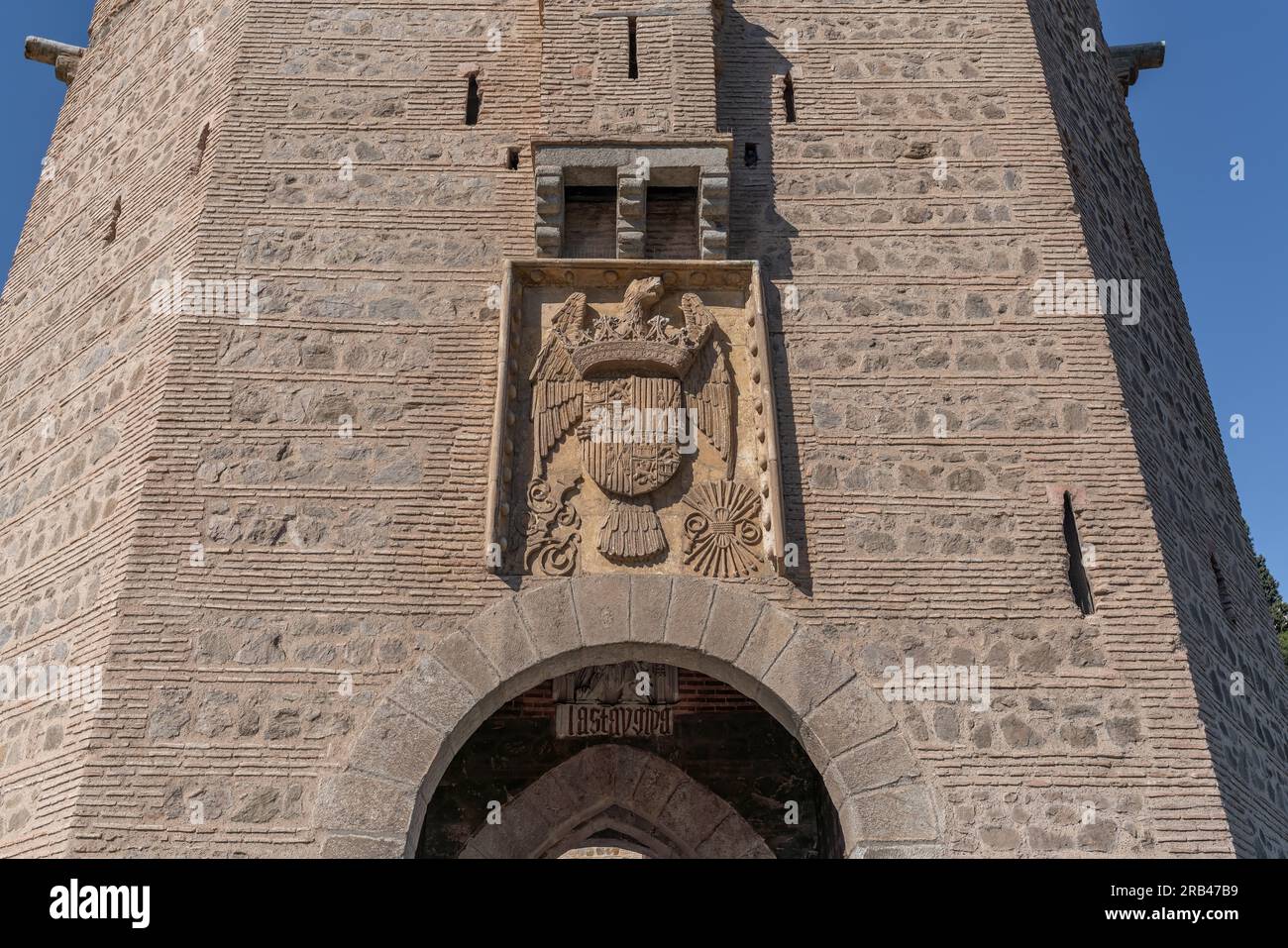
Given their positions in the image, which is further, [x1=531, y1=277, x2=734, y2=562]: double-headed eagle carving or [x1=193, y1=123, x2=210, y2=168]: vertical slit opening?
[x1=193, y1=123, x2=210, y2=168]: vertical slit opening

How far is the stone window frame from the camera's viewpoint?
679 centimetres

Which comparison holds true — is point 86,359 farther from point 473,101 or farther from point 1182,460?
point 1182,460

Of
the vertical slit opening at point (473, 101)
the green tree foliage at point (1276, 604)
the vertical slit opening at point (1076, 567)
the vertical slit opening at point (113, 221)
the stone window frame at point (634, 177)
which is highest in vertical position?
the green tree foliage at point (1276, 604)

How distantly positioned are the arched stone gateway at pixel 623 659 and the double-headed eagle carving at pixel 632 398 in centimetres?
37

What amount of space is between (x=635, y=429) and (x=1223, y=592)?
389 cm

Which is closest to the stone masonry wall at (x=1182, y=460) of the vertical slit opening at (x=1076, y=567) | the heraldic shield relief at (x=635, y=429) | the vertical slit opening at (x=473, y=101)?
the vertical slit opening at (x=1076, y=567)

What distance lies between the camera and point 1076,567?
6.09 m

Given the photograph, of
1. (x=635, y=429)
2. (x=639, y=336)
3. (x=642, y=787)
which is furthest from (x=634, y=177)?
(x=642, y=787)

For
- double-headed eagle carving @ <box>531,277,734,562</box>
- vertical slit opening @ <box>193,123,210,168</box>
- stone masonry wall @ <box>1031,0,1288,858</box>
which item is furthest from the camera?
vertical slit opening @ <box>193,123,210,168</box>

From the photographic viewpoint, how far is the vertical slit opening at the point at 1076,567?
598 cm

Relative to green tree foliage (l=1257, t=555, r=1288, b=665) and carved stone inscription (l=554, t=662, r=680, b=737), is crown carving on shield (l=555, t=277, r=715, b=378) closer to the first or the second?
carved stone inscription (l=554, t=662, r=680, b=737)

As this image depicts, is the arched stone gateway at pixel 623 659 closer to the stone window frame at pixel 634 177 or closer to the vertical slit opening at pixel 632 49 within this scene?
the stone window frame at pixel 634 177

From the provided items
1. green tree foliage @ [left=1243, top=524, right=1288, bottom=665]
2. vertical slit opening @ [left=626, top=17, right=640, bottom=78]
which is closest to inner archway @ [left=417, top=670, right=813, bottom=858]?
vertical slit opening @ [left=626, top=17, right=640, bottom=78]

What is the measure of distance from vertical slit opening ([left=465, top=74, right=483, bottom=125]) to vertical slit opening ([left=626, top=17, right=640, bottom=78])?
99 centimetres
